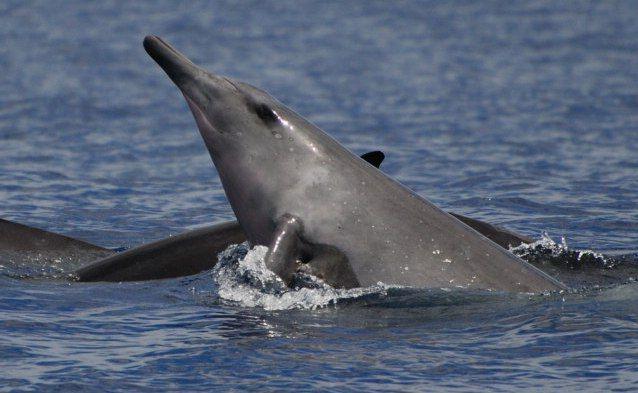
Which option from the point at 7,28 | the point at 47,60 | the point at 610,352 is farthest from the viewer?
the point at 7,28

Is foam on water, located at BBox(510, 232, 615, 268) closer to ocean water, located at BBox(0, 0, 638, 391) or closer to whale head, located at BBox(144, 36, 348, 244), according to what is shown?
ocean water, located at BBox(0, 0, 638, 391)

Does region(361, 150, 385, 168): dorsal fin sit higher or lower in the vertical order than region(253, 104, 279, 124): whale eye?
lower

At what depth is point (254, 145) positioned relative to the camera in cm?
1261

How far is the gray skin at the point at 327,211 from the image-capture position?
12148 mm

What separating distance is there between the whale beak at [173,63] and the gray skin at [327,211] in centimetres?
21

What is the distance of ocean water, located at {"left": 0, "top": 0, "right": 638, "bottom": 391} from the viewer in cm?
1051

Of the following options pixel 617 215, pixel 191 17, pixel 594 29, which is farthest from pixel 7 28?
pixel 617 215

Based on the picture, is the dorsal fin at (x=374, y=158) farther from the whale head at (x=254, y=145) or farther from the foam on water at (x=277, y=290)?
the foam on water at (x=277, y=290)

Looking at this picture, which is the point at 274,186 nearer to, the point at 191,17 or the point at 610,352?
the point at 610,352

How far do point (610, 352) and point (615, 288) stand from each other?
6.30ft

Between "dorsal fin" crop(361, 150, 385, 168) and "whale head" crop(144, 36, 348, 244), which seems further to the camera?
"dorsal fin" crop(361, 150, 385, 168)

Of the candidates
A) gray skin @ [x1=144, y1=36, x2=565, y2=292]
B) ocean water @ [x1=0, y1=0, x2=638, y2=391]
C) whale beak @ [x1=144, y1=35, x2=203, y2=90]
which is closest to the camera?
ocean water @ [x1=0, y1=0, x2=638, y2=391]

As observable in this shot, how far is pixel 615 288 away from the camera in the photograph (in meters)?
12.5

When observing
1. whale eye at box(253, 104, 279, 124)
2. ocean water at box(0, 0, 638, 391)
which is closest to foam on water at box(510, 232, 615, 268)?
ocean water at box(0, 0, 638, 391)
